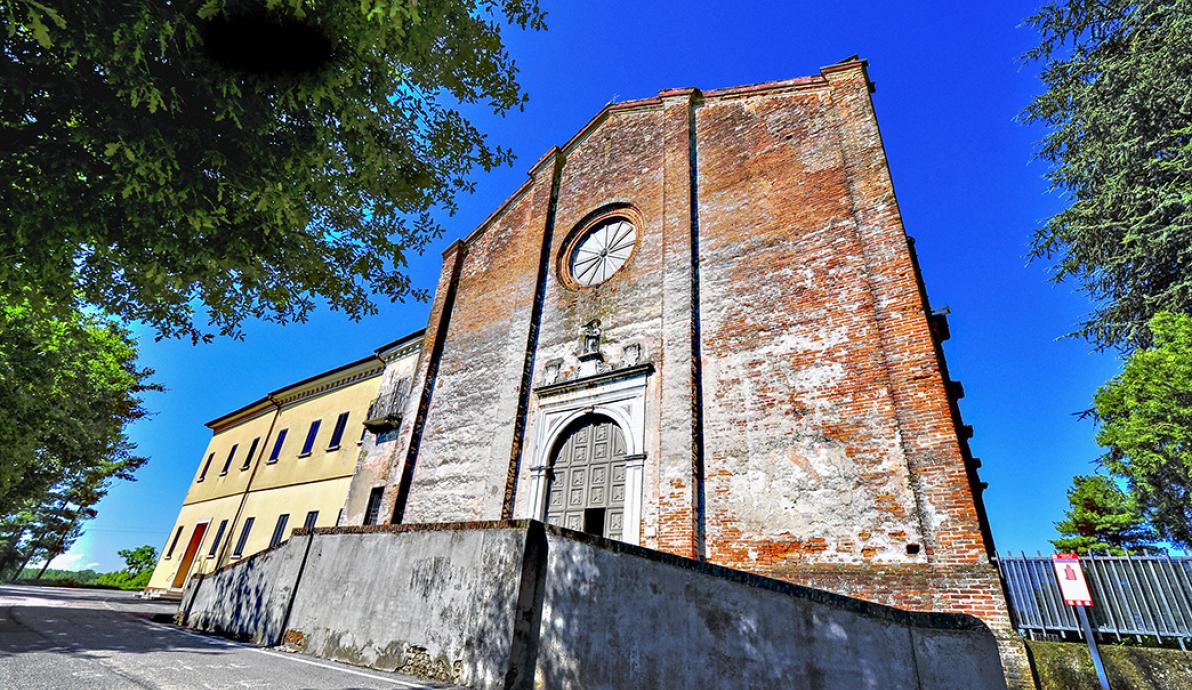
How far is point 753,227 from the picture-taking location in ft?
32.0

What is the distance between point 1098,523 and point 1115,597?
18.4 m

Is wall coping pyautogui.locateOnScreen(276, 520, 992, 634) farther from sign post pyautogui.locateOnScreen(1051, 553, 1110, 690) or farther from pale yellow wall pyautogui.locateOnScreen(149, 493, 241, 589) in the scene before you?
pale yellow wall pyautogui.locateOnScreen(149, 493, 241, 589)


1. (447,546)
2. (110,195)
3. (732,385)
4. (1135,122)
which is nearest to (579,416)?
(732,385)

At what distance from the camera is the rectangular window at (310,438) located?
57.8ft

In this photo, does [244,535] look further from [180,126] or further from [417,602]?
[180,126]

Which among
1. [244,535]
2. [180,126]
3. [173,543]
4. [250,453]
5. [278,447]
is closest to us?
[180,126]

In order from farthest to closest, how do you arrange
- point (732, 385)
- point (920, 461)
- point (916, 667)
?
point (732, 385) → point (920, 461) → point (916, 667)

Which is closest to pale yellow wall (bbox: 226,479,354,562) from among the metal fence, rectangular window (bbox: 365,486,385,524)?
rectangular window (bbox: 365,486,385,524)

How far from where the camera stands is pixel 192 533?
21.4 metres

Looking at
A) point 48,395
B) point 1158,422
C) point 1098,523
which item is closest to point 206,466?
point 48,395

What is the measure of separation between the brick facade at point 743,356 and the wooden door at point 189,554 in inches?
521

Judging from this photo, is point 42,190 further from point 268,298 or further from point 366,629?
point 366,629

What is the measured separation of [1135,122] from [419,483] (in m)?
17.4

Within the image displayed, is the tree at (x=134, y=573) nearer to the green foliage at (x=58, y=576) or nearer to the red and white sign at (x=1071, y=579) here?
the green foliage at (x=58, y=576)
